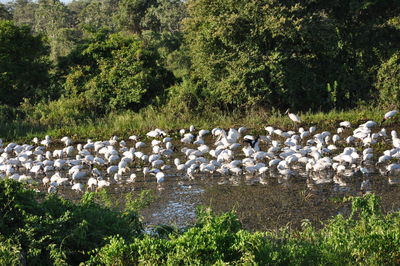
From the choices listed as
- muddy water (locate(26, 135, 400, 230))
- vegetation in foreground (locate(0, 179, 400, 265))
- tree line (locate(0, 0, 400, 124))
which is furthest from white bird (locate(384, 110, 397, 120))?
vegetation in foreground (locate(0, 179, 400, 265))

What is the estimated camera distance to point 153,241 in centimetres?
583

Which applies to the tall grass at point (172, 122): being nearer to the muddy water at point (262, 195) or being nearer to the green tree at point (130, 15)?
the muddy water at point (262, 195)

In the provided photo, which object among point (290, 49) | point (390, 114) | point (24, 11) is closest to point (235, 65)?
point (290, 49)

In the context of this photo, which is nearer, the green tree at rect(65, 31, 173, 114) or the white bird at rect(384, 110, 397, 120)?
the white bird at rect(384, 110, 397, 120)

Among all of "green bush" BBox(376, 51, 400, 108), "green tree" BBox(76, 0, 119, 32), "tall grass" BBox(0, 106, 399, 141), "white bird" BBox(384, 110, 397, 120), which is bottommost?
"tall grass" BBox(0, 106, 399, 141)

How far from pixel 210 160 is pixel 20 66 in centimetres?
994

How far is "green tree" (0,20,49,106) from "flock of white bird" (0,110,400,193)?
5.27 metres

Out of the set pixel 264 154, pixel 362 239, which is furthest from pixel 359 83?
pixel 362 239

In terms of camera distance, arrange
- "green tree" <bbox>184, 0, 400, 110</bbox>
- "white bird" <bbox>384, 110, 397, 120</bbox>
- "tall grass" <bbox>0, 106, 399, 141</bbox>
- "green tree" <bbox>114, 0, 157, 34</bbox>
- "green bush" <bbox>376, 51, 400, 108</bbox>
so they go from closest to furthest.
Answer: "white bird" <bbox>384, 110, 397, 120</bbox>
"tall grass" <bbox>0, 106, 399, 141</bbox>
"green bush" <bbox>376, 51, 400, 108</bbox>
"green tree" <bbox>184, 0, 400, 110</bbox>
"green tree" <bbox>114, 0, 157, 34</bbox>

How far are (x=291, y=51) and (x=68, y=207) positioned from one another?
12948 millimetres

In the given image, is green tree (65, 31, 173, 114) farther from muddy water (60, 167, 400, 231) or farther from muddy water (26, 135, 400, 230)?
muddy water (60, 167, 400, 231)

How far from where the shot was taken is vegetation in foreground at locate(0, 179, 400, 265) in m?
5.70

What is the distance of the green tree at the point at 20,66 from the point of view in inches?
802

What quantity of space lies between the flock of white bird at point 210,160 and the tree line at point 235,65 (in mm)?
3224
